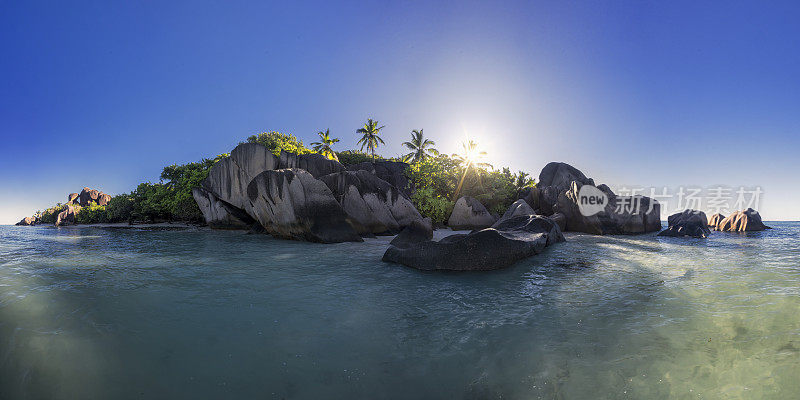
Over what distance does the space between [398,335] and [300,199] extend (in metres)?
11.2

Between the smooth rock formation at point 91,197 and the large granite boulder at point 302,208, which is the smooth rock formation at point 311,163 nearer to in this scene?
the large granite boulder at point 302,208

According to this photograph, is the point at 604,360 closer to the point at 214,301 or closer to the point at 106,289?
the point at 214,301

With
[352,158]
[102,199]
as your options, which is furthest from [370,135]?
[102,199]

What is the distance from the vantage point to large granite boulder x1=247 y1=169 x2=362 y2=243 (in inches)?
532

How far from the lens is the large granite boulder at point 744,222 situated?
81.9ft

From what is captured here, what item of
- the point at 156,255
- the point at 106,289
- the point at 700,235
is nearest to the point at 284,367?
the point at 106,289

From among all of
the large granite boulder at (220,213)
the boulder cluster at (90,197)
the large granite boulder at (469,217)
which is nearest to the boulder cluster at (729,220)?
the large granite boulder at (469,217)

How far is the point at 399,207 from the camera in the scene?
60.0 ft

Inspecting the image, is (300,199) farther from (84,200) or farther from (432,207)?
(84,200)

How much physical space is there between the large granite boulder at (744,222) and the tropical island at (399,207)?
0.27ft

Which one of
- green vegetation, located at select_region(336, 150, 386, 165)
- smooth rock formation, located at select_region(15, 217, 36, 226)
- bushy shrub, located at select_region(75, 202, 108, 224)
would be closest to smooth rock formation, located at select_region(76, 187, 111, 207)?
smooth rock formation, located at select_region(15, 217, 36, 226)

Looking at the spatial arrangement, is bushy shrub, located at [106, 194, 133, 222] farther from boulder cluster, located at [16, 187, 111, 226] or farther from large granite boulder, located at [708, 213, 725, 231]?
large granite boulder, located at [708, 213, 725, 231]

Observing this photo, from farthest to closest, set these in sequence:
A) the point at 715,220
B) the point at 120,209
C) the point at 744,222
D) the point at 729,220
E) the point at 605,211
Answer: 1. the point at 120,209
2. the point at 715,220
3. the point at 729,220
4. the point at 744,222
5. the point at 605,211

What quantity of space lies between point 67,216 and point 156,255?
157 feet
